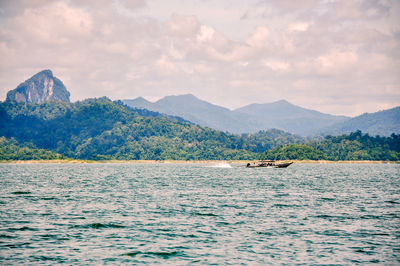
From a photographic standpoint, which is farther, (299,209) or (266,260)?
(299,209)

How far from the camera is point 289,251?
128ft

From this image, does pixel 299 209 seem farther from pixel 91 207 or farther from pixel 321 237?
pixel 91 207

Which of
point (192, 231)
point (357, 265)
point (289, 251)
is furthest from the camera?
point (192, 231)

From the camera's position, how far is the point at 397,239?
43.8 metres

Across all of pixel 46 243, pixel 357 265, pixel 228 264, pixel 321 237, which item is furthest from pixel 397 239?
pixel 46 243

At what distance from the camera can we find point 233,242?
42.2m

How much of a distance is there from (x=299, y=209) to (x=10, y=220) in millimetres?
41517

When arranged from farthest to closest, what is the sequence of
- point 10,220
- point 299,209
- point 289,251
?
point 299,209 < point 10,220 < point 289,251

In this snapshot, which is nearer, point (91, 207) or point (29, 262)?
point (29, 262)

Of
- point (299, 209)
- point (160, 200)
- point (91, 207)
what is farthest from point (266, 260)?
point (160, 200)

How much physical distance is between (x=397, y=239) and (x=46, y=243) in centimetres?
3512

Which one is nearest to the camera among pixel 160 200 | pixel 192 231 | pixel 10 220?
pixel 192 231

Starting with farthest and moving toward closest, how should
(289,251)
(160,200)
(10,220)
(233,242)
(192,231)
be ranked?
1. (160,200)
2. (10,220)
3. (192,231)
4. (233,242)
5. (289,251)

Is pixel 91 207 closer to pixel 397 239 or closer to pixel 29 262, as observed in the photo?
pixel 29 262
